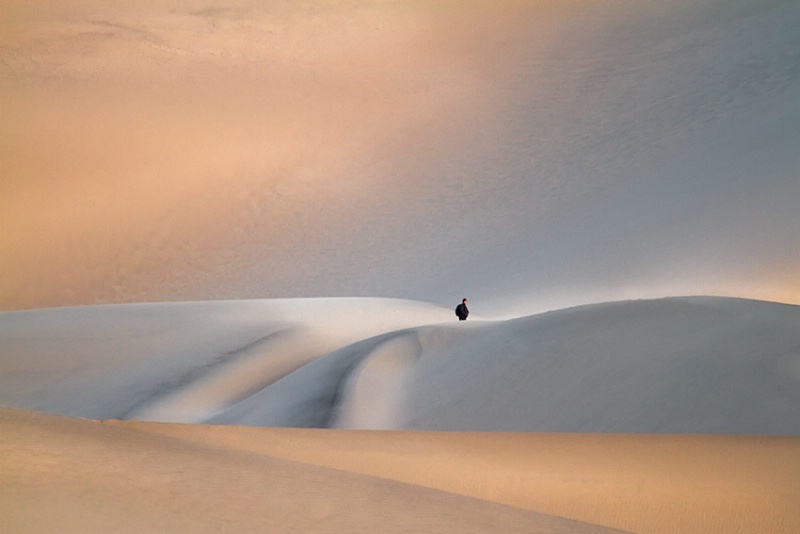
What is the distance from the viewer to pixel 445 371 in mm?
8297

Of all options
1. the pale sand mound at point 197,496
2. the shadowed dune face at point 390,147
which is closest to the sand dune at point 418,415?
the pale sand mound at point 197,496

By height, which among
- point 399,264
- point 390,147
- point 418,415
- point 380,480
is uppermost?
point 390,147

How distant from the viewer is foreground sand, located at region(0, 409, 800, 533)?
3078mm

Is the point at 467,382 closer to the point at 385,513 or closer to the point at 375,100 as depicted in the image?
the point at 385,513

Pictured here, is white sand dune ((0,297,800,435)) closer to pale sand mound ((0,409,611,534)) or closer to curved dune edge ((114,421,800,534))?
curved dune edge ((114,421,800,534))

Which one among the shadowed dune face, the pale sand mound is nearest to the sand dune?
the pale sand mound

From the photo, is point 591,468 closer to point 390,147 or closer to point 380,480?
point 380,480

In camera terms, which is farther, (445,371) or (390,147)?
(390,147)

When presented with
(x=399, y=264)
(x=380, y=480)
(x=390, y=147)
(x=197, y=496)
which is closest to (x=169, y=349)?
(x=380, y=480)

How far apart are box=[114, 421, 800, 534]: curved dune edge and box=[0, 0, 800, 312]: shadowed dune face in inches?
411

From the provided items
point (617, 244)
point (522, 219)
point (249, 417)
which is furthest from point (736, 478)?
point (522, 219)

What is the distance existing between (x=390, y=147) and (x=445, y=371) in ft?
50.3

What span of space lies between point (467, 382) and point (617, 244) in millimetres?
10454

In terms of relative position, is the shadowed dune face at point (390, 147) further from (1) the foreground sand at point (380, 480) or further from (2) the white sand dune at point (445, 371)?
(1) the foreground sand at point (380, 480)
